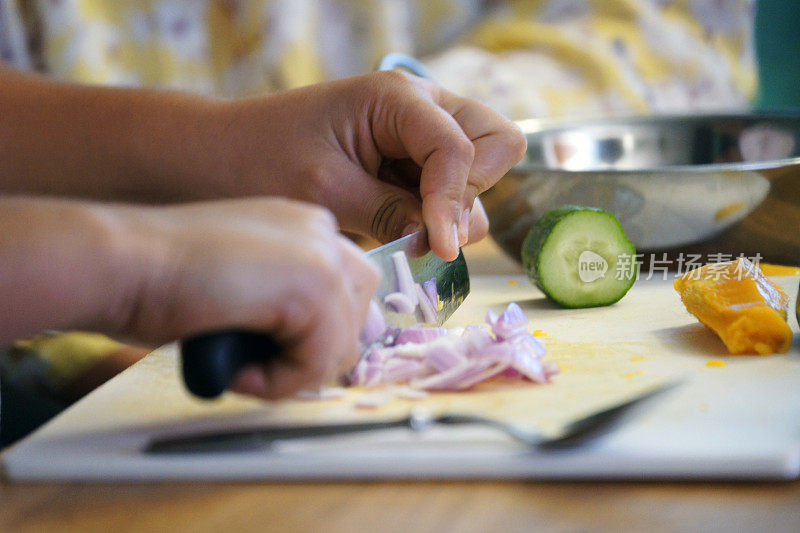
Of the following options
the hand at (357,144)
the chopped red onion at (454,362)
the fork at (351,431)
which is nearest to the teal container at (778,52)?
the hand at (357,144)

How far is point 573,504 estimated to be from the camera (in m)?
0.74

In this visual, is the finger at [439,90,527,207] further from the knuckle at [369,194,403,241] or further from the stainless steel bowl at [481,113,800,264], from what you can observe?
the stainless steel bowl at [481,113,800,264]

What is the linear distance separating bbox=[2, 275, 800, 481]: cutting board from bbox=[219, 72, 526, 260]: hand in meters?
0.34

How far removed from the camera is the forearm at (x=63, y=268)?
715 millimetres

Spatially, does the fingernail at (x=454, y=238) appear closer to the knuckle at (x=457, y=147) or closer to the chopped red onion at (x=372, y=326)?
the knuckle at (x=457, y=147)

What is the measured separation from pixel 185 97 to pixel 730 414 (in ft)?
3.44

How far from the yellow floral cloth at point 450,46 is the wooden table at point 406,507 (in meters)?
2.10

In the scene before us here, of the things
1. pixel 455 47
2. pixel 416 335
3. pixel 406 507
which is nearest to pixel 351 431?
pixel 406 507

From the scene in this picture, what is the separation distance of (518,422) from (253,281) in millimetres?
339

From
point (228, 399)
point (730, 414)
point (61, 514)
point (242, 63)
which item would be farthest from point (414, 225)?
point (242, 63)

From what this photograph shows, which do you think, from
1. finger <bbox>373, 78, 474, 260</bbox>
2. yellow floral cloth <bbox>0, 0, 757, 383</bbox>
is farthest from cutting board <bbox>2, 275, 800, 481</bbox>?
yellow floral cloth <bbox>0, 0, 757, 383</bbox>

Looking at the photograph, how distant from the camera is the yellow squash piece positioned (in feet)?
3.61

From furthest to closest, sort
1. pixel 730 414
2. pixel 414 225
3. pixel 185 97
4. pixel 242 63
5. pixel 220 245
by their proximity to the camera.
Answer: pixel 242 63 → pixel 185 97 → pixel 414 225 → pixel 730 414 → pixel 220 245

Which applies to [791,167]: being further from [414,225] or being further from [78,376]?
[78,376]
